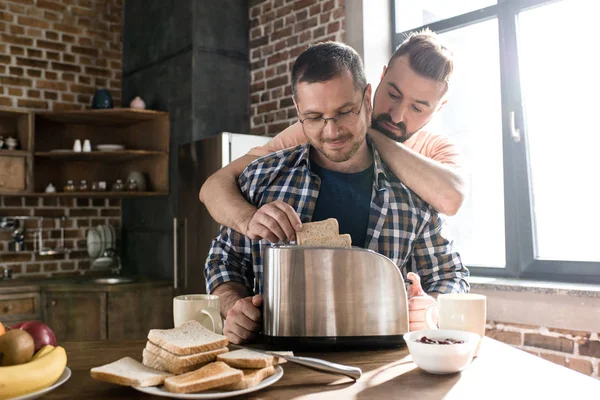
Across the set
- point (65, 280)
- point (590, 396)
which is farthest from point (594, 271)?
point (65, 280)

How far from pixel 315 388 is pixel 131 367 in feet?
1.00

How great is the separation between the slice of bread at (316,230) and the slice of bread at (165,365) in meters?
0.38

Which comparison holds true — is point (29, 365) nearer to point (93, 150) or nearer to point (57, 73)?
point (93, 150)

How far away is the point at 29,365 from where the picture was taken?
86 cm

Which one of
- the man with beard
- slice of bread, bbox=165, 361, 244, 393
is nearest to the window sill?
the man with beard

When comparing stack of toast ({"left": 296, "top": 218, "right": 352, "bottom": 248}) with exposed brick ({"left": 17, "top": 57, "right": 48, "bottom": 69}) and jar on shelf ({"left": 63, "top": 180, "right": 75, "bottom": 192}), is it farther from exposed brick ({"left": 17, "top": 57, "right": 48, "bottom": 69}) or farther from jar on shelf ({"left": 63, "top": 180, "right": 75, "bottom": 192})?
exposed brick ({"left": 17, "top": 57, "right": 48, "bottom": 69})

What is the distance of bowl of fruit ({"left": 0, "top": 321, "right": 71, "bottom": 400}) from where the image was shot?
832 millimetres

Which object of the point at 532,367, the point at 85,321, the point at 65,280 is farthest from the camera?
the point at 65,280

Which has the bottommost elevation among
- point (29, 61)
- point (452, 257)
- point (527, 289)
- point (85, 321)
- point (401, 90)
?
point (85, 321)

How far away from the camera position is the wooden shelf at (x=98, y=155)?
3.86 metres

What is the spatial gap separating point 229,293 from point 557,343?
5.83ft

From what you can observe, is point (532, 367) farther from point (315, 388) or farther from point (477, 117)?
point (477, 117)

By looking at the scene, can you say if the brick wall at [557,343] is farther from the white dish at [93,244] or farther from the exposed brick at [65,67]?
the exposed brick at [65,67]

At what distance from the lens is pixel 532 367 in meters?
1.04
